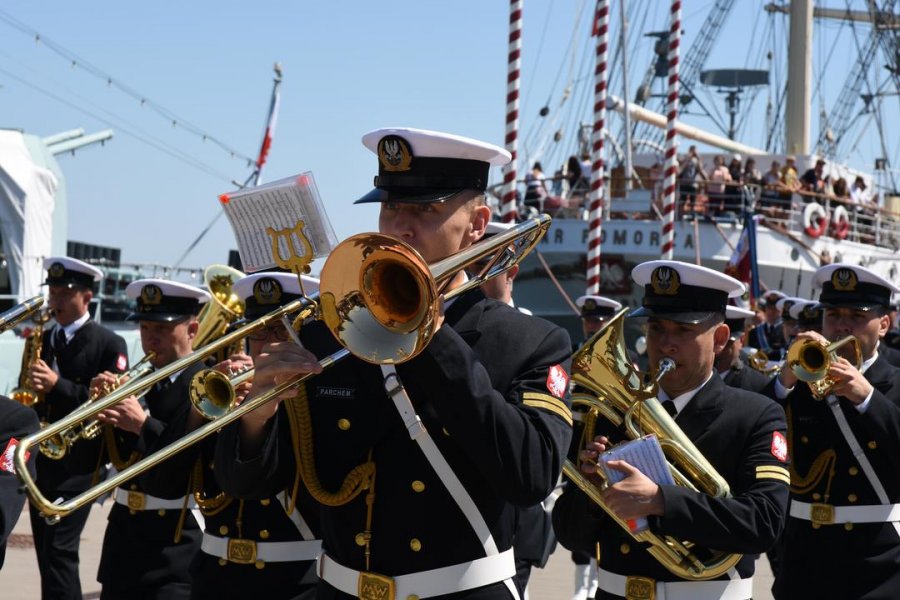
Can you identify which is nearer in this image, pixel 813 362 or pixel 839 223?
pixel 813 362

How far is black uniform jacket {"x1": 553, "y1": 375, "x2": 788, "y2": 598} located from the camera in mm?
4422

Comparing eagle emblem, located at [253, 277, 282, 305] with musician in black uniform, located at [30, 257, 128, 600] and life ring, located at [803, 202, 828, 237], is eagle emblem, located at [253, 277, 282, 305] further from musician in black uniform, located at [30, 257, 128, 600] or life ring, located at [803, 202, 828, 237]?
life ring, located at [803, 202, 828, 237]

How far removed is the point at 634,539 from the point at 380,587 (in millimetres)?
1437

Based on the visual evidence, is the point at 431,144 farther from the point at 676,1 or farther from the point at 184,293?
the point at 676,1

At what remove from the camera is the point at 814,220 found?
25.3 meters

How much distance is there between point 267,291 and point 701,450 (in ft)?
6.13

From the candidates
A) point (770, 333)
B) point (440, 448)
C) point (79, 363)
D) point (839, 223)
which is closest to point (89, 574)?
point (79, 363)

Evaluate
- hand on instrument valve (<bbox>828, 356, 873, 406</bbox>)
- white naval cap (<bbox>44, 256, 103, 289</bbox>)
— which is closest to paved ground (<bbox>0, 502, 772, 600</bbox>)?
white naval cap (<bbox>44, 256, 103, 289</bbox>)

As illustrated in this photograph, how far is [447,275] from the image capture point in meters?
3.09

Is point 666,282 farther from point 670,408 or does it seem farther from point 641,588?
point 641,588

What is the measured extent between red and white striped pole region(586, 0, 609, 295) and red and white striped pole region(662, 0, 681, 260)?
70cm

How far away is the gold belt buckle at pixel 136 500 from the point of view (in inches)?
240

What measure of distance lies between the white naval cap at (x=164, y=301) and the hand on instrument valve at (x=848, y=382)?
3.05 meters

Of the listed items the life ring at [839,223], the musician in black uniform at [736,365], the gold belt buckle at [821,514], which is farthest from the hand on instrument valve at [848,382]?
the life ring at [839,223]
